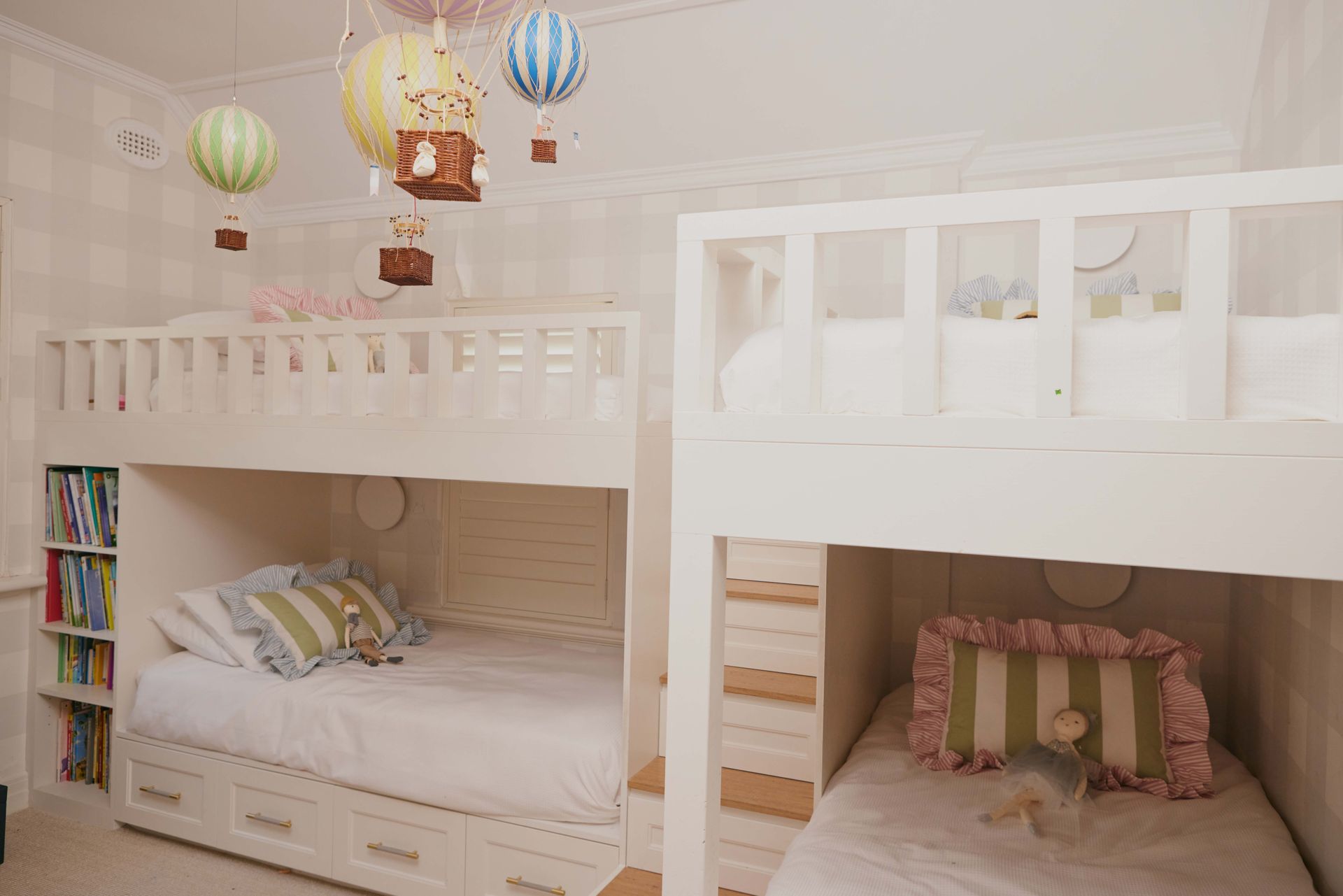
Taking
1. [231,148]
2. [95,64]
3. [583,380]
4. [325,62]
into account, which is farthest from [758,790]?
[95,64]

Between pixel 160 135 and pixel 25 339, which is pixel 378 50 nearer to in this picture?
pixel 25 339

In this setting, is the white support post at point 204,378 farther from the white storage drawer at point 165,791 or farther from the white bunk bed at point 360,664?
the white storage drawer at point 165,791

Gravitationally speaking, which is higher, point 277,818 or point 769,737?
point 769,737

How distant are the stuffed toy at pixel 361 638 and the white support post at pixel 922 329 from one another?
250cm

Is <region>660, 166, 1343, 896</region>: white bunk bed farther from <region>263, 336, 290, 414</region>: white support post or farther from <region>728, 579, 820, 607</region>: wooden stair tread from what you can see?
<region>263, 336, 290, 414</region>: white support post

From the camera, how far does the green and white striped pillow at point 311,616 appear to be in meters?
2.92

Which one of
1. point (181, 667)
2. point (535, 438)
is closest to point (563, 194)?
point (535, 438)

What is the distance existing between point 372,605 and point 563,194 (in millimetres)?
1883

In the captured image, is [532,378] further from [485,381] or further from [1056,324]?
[1056,324]

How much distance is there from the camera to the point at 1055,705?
210cm

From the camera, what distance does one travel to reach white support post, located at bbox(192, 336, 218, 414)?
8.99 feet

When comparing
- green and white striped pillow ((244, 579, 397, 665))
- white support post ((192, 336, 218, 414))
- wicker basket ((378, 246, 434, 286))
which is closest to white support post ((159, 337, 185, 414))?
white support post ((192, 336, 218, 414))

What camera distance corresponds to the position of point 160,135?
11.7 feet

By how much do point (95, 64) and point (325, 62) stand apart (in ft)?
2.95
